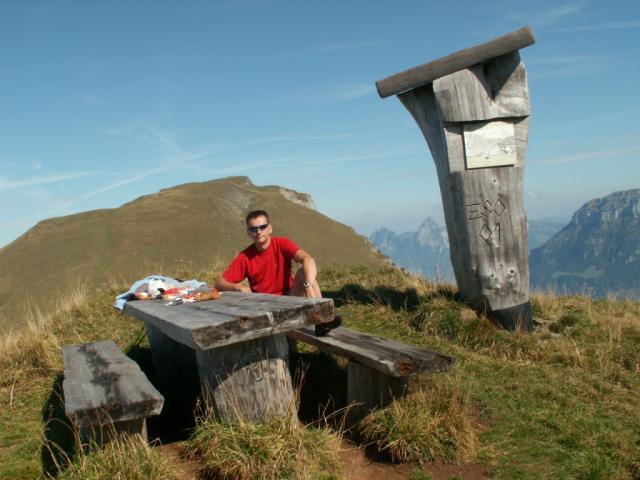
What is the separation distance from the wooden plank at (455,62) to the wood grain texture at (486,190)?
5.0 inches

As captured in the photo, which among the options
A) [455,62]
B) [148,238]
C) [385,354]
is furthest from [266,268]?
[148,238]

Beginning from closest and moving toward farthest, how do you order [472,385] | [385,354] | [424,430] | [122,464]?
[122,464] → [424,430] → [385,354] → [472,385]

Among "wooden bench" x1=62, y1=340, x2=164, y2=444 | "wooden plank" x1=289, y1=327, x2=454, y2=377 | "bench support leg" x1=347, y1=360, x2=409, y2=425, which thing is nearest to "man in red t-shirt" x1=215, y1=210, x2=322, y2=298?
"wooden plank" x1=289, y1=327, x2=454, y2=377

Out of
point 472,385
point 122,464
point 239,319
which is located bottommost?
point 472,385

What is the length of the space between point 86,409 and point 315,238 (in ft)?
306

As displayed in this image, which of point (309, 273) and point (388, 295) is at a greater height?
point (309, 273)

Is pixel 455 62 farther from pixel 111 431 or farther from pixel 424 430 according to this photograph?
pixel 111 431

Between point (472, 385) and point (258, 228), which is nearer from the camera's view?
point (472, 385)

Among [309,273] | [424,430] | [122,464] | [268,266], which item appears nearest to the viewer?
[122,464]

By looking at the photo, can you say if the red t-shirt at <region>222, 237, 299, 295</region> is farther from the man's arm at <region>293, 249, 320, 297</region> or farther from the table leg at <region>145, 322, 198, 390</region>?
the table leg at <region>145, 322, 198, 390</region>

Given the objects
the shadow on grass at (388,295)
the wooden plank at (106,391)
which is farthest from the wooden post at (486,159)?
the wooden plank at (106,391)

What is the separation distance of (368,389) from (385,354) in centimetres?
42

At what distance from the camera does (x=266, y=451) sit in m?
3.43

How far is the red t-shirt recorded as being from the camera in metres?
5.64
